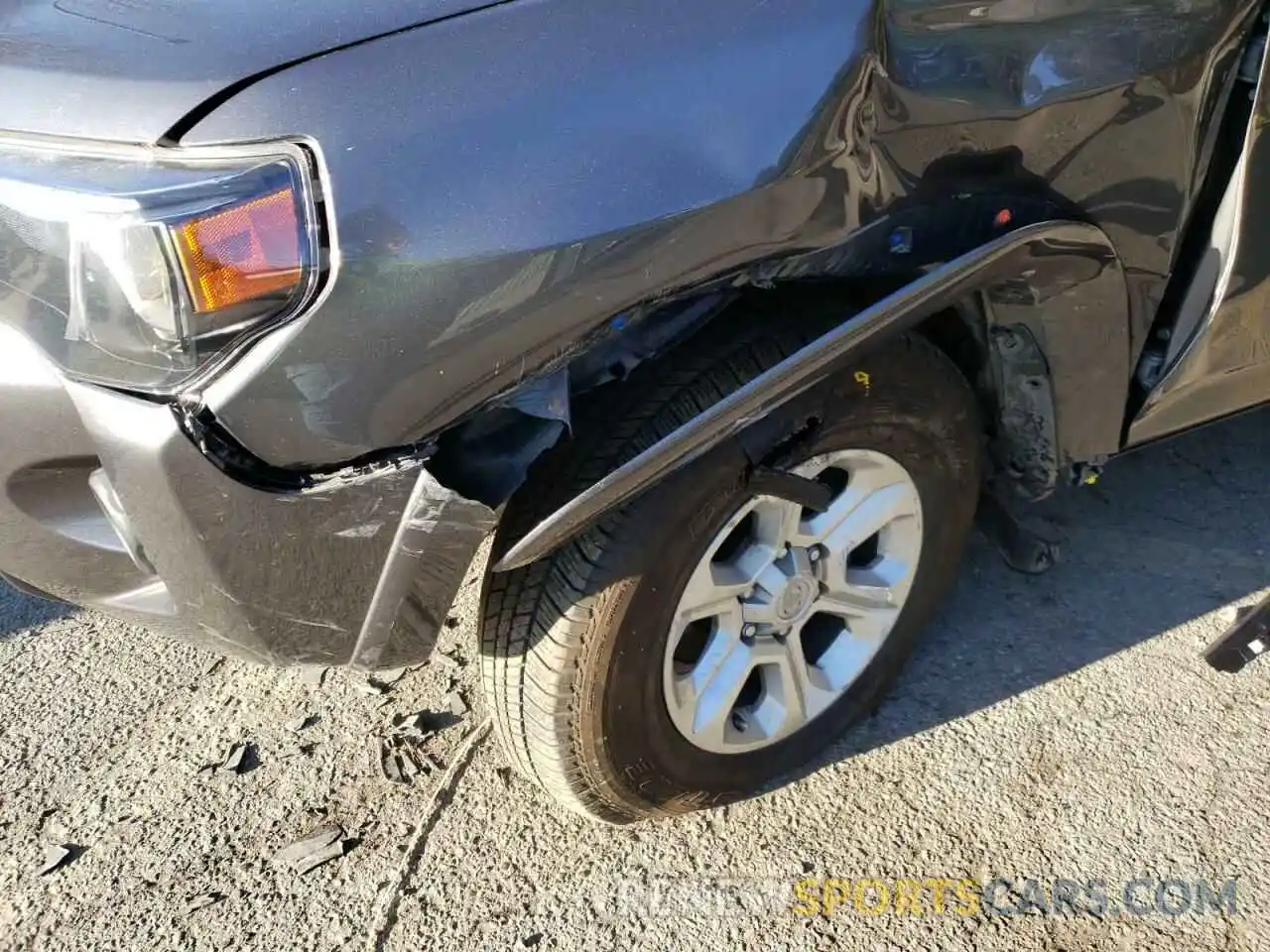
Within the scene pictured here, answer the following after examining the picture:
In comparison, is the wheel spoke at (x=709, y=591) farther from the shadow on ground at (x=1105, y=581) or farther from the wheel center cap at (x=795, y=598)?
the shadow on ground at (x=1105, y=581)

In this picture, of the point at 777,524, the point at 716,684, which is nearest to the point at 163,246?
the point at 777,524

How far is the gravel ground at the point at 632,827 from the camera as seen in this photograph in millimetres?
1979

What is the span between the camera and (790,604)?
1.98 m

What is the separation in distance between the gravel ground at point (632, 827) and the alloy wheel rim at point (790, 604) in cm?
24

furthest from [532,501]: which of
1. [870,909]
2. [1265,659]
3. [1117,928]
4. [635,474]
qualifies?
[1265,659]

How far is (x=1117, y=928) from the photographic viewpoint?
6.31 ft

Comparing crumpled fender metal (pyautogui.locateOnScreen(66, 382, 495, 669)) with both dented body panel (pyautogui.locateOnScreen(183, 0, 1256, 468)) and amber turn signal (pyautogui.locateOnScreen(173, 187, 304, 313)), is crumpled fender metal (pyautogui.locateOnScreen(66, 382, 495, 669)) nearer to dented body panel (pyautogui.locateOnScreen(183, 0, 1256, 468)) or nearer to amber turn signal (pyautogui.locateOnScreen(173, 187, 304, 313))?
dented body panel (pyautogui.locateOnScreen(183, 0, 1256, 468))

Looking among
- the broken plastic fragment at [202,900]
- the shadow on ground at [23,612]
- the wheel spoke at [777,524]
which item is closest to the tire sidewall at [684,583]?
the wheel spoke at [777,524]

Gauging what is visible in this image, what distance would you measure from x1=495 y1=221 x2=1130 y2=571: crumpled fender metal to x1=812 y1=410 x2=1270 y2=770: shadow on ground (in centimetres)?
58

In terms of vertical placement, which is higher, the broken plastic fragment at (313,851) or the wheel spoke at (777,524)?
the wheel spoke at (777,524)

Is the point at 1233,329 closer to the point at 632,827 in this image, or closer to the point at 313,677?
the point at 632,827

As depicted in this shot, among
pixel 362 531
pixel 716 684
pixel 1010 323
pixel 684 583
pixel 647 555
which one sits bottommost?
pixel 716 684

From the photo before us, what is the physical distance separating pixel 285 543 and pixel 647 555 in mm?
555

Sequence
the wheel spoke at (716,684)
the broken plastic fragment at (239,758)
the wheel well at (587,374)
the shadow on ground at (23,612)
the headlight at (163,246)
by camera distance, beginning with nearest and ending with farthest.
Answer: the headlight at (163,246)
the wheel well at (587,374)
the wheel spoke at (716,684)
the broken plastic fragment at (239,758)
the shadow on ground at (23,612)
